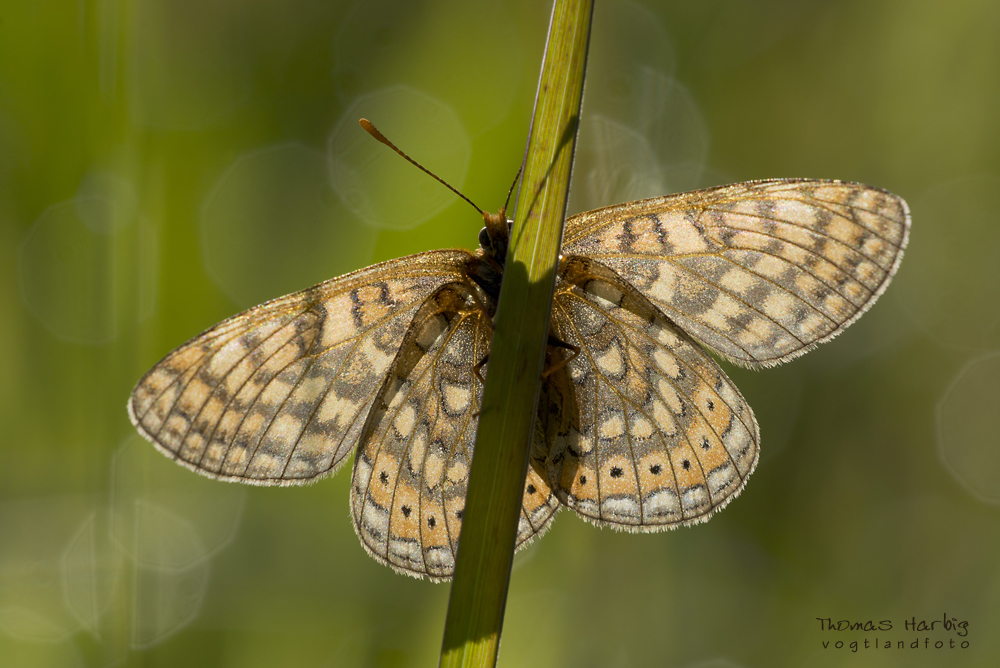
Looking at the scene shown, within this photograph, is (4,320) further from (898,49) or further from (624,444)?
(898,49)

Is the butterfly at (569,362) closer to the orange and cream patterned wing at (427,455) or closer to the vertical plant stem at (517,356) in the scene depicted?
the orange and cream patterned wing at (427,455)

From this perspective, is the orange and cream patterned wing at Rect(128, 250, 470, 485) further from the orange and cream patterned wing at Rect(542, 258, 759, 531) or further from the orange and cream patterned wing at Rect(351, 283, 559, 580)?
the orange and cream patterned wing at Rect(542, 258, 759, 531)

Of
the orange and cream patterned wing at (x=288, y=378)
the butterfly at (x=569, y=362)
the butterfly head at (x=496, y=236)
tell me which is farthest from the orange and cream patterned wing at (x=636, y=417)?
the orange and cream patterned wing at (x=288, y=378)

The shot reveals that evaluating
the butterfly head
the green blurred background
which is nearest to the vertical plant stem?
the butterfly head

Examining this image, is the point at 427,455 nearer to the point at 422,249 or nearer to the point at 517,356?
the point at 422,249

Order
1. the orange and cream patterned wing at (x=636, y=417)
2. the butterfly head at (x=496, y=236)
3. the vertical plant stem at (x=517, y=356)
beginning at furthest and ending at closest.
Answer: the orange and cream patterned wing at (x=636, y=417) → the butterfly head at (x=496, y=236) → the vertical plant stem at (x=517, y=356)

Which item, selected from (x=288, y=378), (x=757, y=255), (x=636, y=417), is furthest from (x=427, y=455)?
(x=757, y=255)

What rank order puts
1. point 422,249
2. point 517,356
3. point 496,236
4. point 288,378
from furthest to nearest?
point 422,249, point 288,378, point 496,236, point 517,356
